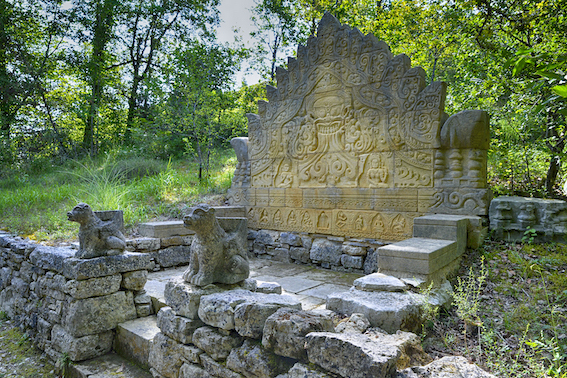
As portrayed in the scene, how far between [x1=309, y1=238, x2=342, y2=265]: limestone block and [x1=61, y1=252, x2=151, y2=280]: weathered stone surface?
2725 millimetres

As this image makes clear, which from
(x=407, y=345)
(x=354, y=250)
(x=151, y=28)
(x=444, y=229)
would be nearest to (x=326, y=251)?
(x=354, y=250)

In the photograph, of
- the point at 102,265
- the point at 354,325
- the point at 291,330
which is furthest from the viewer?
the point at 102,265

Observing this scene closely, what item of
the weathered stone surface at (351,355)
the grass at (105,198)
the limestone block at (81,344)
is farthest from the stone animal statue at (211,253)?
the grass at (105,198)

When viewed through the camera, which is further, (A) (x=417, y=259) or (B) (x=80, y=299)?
(B) (x=80, y=299)

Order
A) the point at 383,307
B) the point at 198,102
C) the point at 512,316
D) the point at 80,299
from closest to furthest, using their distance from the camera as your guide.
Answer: the point at 383,307 < the point at 512,316 < the point at 80,299 < the point at 198,102

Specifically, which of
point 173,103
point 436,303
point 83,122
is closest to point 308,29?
point 173,103

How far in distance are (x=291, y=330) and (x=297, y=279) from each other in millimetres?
2822

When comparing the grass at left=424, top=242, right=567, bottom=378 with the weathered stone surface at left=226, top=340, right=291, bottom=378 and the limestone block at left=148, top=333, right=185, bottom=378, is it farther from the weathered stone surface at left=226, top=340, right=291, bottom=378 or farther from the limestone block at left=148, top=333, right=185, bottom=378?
the limestone block at left=148, top=333, right=185, bottom=378

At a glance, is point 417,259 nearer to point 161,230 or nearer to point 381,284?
point 381,284

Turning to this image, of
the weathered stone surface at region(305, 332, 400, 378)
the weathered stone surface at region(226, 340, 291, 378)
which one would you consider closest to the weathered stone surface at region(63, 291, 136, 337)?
the weathered stone surface at region(226, 340, 291, 378)

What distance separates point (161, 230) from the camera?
18.0ft

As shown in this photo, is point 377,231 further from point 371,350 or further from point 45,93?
point 45,93

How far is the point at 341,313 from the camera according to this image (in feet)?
9.29

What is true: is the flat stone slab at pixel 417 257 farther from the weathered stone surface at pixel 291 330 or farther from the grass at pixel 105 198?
the grass at pixel 105 198
